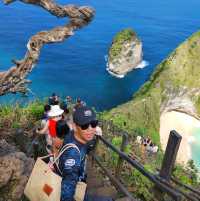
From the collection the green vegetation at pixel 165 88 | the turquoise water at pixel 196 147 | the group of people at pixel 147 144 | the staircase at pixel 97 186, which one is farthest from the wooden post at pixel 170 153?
the turquoise water at pixel 196 147

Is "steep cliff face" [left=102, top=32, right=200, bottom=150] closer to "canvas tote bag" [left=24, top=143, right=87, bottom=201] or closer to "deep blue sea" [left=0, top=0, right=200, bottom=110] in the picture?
"deep blue sea" [left=0, top=0, right=200, bottom=110]

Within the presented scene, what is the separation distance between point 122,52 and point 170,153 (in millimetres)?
79103

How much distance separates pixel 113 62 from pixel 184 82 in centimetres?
2670

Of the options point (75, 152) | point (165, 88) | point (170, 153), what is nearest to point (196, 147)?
point (165, 88)

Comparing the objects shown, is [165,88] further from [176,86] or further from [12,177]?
[12,177]

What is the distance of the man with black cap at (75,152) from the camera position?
542cm

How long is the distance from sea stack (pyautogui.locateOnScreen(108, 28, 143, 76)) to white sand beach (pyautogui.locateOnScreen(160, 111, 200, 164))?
80.4 feet

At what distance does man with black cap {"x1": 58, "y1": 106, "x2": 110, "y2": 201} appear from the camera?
542 cm

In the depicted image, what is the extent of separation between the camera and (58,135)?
23.0ft

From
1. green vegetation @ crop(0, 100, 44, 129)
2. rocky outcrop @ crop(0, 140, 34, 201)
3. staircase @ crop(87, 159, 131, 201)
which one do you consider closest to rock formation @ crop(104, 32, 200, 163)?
green vegetation @ crop(0, 100, 44, 129)

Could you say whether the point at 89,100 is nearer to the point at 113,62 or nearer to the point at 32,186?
the point at 113,62

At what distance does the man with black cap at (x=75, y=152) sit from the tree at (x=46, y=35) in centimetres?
224

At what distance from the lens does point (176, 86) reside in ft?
202

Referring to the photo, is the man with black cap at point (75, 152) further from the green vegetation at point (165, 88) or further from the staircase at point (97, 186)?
the green vegetation at point (165, 88)
